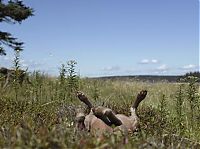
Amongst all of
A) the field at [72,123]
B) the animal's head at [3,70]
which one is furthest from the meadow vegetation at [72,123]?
the animal's head at [3,70]

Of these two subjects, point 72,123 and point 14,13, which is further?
point 14,13

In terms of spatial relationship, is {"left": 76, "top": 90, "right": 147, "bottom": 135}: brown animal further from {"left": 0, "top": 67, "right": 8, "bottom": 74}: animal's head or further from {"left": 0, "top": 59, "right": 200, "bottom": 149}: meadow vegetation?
{"left": 0, "top": 67, "right": 8, "bottom": 74}: animal's head

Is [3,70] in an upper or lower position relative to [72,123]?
upper

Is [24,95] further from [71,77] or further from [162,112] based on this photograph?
[162,112]

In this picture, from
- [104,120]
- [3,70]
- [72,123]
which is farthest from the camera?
[3,70]

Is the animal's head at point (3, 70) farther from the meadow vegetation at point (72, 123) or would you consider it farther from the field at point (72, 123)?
the meadow vegetation at point (72, 123)

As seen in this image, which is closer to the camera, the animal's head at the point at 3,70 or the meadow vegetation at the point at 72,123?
the meadow vegetation at the point at 72,123

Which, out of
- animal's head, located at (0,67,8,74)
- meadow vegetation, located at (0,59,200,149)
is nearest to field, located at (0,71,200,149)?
meadow vegetation, located at (0,59,200,149)

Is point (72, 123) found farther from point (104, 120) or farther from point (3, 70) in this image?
point (3, 70)

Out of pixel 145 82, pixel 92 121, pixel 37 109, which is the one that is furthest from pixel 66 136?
pixel 145 82

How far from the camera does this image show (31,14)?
26578 millimetres

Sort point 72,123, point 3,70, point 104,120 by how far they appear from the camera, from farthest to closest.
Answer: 1. point 3,70
2. point 72,123
3. point 104,120

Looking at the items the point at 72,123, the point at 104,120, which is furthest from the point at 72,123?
the point at 104,120

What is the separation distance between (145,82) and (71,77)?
52.9 ft
